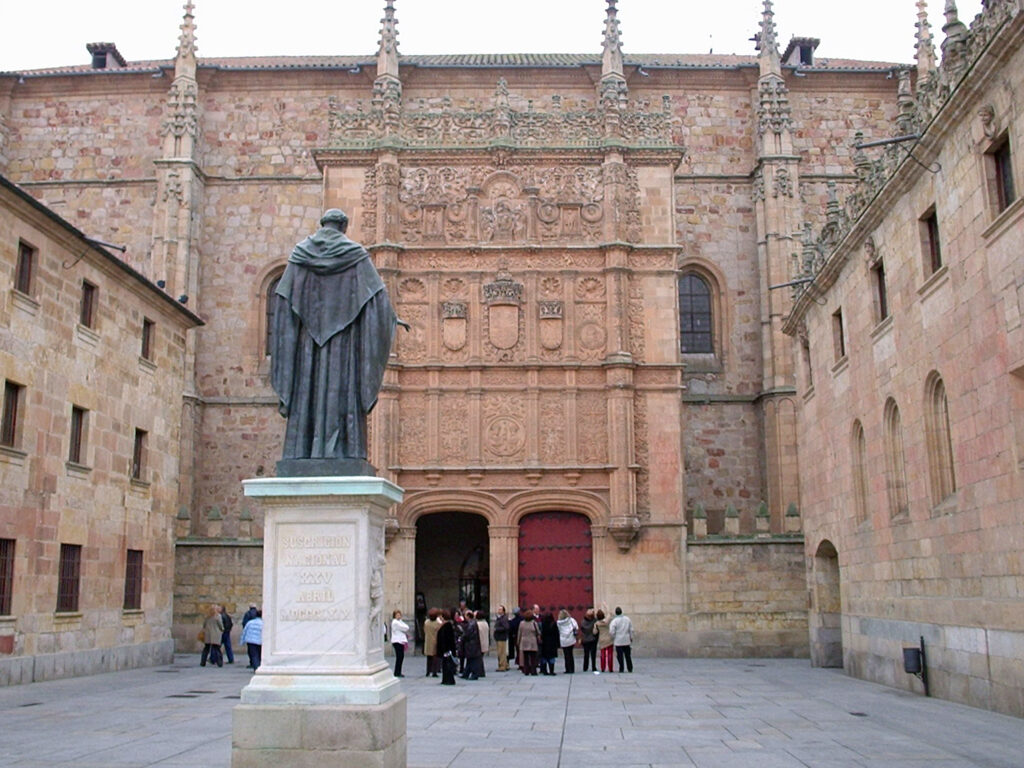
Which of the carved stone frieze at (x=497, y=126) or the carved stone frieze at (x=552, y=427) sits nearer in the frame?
the carved stone frieze at (x=552, y=427)

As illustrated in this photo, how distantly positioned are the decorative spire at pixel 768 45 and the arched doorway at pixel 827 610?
19233 mm

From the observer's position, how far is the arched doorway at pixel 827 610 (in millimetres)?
24688

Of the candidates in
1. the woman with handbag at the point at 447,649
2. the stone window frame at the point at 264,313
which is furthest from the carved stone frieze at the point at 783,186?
the woman with handbag at the point at 447,649

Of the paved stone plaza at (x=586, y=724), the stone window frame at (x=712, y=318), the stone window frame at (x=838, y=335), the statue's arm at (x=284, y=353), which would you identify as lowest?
the paved stone plaza at (x=586, y=724)

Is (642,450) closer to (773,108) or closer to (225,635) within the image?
(225,635)

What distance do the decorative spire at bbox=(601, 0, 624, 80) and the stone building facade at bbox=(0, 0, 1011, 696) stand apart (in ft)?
0.38

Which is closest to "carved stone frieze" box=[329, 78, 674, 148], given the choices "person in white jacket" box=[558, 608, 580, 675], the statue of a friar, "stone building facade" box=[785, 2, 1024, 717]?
"stone building facade" box=[785, 2, 1024, 717]

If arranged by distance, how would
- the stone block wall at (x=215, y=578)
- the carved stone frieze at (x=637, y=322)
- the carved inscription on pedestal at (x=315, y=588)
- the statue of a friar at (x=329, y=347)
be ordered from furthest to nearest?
the carved stone frieze at (x=637, y=322) → the stone block wall at (x=215, y=578) → the statue of a friar at (x=329, y=347) → the carved inscription on pedestal at (x=315, y=588)

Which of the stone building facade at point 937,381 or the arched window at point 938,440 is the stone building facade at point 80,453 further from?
the arched window at point 938,440

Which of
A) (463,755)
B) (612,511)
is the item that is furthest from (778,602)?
(463,755)

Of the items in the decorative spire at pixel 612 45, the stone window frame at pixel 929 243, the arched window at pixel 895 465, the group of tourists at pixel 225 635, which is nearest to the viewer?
the stone window frame at pixel 929 243

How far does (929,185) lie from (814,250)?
7318 millimetres

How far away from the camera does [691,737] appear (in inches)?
502

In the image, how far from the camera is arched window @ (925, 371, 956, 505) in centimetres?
1684
